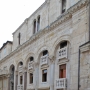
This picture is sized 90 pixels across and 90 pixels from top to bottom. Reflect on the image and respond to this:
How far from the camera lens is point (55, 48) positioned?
17375 mm

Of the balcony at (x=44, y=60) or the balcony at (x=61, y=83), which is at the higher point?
the balcony at (x=44, y=60)

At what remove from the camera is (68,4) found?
1630 cm

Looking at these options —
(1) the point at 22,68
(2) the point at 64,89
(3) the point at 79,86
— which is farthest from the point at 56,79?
(1) the point at 22,68

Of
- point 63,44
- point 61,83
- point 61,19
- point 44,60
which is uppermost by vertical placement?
point 61,19

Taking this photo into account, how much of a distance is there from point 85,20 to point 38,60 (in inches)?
317

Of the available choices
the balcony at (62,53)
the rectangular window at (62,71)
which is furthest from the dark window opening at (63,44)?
the rectangular window at (62,71)

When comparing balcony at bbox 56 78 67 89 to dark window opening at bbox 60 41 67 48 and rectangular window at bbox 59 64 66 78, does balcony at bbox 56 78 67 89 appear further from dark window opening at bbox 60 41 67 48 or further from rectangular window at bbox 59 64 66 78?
dark window opening at bbox 60 41 67 48

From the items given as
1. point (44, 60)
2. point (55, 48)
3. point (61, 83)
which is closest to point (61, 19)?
point (55, 48)

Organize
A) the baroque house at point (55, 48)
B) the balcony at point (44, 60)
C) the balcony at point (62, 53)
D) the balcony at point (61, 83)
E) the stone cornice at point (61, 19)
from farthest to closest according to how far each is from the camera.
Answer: the balcony at point (44, 60), the balcony at point (62, 53), the balcony at point (61, 83), the stone cornice at point (61, 19), the baroque house at point (55, 48)

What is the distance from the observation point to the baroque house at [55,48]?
13648mm

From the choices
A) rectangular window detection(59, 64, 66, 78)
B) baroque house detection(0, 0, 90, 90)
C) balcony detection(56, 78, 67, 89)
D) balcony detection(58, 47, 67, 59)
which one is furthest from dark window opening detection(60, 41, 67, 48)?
balcony detection(56, 78, 67, 89)

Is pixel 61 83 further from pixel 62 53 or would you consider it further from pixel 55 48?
pixel 55 48

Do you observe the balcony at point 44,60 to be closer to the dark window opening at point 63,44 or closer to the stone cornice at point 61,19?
the stone cornice at point 61,19

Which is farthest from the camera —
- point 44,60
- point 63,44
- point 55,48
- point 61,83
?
point 44,60
